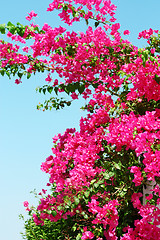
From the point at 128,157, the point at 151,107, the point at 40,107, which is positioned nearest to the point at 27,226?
the point at 40,107

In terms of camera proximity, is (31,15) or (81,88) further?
(31,15)

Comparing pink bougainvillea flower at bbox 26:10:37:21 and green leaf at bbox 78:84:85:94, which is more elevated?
pink bougainvillea flower at bbox 26:10:37:21

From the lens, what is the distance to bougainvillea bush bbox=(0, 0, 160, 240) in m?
5.55

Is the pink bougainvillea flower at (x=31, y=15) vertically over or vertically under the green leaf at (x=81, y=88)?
over

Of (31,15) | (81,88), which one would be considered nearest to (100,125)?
(81,88)

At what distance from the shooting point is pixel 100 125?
667cm

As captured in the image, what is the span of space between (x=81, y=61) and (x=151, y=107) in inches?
69.6

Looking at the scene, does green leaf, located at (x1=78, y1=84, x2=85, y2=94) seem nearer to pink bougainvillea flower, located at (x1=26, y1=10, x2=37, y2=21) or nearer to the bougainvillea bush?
the bougainvillea bush

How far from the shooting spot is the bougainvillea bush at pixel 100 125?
18.2ft

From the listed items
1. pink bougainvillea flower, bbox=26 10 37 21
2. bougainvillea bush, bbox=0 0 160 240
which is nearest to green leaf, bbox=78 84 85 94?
bougainvillea bush, bbox=0 0 160 240

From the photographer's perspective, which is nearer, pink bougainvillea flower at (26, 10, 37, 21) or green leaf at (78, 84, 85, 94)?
green leaf at (78, 84, 85, 94)

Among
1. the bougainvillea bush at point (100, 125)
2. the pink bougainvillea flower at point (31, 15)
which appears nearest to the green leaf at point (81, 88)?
the bougainvillea bush at point (100, 125)

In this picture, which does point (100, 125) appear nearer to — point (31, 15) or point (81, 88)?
point (81, 88)

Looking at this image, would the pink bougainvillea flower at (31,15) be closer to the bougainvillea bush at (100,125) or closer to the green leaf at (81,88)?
the bougainvillea bush at (100,125)
